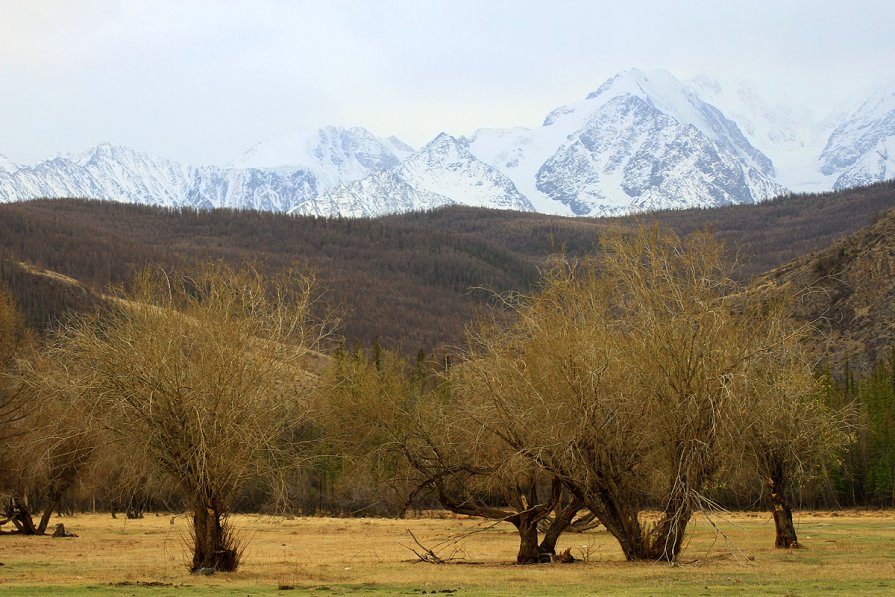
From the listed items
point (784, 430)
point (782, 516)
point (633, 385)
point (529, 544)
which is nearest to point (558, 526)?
point (529, 544)

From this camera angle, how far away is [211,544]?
33.6 metres

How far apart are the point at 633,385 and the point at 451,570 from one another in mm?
8117

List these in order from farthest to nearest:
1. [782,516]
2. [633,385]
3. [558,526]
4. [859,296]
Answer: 1. [859,296]
2. [782,516]
3. [558,526]
4. [633,385]

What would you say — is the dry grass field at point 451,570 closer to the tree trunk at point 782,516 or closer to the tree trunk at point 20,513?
the tree trunk at point 782,516

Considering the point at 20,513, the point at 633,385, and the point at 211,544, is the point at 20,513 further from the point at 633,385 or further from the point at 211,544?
the point at 633,385

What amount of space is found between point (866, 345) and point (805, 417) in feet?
403

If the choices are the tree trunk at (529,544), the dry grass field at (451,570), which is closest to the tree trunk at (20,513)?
the dry grass field at (451,570)

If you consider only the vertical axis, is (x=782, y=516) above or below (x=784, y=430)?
below

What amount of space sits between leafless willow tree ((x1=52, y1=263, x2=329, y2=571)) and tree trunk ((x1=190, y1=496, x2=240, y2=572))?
3 cm

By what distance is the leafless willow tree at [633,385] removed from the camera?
33.7m

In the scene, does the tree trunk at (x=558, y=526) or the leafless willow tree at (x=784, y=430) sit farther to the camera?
the leafless willow tree at (x=784, y=430)

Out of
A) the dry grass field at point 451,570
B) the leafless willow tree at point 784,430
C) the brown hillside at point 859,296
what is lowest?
the dry grass field at point 451,570

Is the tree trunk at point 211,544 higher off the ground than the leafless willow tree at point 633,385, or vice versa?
the leafless willow tree at point 633,385

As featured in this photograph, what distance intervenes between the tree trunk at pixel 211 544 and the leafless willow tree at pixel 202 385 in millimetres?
30
